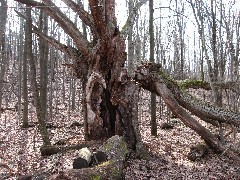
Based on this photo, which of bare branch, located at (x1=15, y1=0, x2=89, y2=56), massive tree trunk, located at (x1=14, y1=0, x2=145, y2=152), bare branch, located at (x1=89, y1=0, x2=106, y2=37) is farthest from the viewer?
bare branch, located at (x1=15, y1=0, x2=89, y2=56)

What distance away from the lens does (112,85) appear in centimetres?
868

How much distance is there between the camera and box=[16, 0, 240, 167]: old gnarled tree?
332 inches

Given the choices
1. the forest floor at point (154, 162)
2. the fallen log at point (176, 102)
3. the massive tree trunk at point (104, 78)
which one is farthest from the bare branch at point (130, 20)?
the forest floor at point (154, 162)

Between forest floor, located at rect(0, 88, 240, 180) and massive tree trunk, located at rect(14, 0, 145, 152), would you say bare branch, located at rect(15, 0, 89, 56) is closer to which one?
massive tree trunk, located at rect(14, 0, 145, 152)

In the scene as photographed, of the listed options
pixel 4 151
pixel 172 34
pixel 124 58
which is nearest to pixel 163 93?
pixel 124 58

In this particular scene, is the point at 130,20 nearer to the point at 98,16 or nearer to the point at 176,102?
the point at 98,16

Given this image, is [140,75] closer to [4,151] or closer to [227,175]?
[227,175]

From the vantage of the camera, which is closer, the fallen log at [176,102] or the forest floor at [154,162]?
the forest floor at [154,162]

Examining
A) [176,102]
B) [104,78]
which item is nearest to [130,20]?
[104,78]

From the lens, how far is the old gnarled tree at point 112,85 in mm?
8422

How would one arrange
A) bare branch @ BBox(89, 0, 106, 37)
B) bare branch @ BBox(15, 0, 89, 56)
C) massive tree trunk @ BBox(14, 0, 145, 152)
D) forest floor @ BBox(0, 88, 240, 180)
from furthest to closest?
bare branch @ BBox(15, 0, 89, 56) → massive tree trunk @ BBox(14, 0, 145, 152) → bare branch @ BBox(89, 0, 106, 37) → forest floor @ BBox(0, 88, 240, 180)

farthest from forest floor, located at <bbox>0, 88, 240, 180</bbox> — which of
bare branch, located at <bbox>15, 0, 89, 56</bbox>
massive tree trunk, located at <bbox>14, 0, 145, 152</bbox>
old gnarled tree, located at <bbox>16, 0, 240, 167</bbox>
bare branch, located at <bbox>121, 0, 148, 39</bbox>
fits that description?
bare branch, located at <bbox>121, 0, 148, 39</bbox>

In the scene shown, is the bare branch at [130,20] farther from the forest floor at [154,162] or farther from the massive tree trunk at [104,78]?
the forest floor at [154,162]

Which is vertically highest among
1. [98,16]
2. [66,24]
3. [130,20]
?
[130,20]
